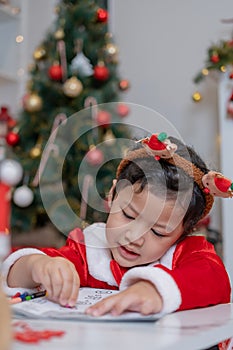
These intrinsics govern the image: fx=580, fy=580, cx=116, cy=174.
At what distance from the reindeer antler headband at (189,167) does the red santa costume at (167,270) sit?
0.32ft

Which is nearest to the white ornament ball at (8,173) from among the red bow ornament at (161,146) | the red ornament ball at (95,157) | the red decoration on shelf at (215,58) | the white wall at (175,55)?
the red bow ornament at (161,146)

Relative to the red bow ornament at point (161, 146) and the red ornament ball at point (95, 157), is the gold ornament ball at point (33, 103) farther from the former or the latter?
the red bow ornament at point (161, 146)

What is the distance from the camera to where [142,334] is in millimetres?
573

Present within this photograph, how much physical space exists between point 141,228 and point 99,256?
0.14 metres

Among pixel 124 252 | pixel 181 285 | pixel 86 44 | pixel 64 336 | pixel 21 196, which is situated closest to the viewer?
pixel 64 336

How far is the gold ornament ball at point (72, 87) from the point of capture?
2693 millimetres

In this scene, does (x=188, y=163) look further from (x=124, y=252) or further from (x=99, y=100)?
(x=99, y=100)

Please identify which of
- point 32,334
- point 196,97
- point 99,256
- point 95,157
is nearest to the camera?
point 32,334

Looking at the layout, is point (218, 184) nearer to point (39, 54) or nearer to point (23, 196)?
point (23, 196)

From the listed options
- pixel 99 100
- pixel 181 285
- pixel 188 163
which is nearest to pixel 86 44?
pixel 99 100

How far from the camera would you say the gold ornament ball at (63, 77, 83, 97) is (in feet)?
8.84

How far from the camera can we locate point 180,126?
3369 millimetres

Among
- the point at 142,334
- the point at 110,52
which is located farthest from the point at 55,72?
the point at 142,334

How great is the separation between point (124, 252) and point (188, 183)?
16 centimetres
